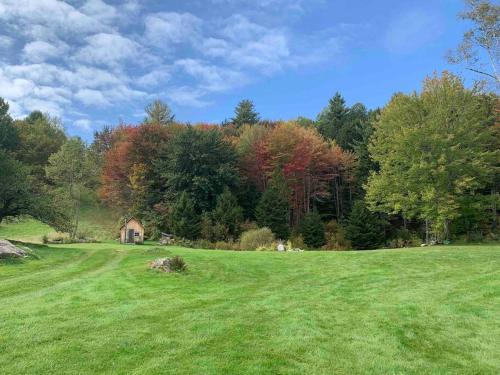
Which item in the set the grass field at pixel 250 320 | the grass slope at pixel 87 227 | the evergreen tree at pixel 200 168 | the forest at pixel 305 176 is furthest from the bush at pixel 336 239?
the grass slope at pixel 87 227

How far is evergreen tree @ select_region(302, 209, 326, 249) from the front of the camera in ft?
Result: 124

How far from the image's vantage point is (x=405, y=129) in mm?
30297

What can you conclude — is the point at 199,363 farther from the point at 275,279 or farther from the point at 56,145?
the point at 56,145

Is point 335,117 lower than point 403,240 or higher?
higher

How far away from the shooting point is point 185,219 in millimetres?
37562

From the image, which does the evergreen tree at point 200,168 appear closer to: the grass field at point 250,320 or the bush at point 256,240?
the bush at point 256,240

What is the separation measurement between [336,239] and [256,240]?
31.7ft

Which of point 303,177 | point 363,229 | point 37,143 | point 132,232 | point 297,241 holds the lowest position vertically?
point 297,241

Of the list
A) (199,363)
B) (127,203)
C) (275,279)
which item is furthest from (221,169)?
(199,363)

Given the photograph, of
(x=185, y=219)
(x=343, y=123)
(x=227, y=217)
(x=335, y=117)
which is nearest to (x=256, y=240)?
(x=227, y=217)

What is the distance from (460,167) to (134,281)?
24.6m

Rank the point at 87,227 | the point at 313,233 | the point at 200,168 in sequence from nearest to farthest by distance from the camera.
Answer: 1. the point at 313,233
2. the point at 200,168
3. the point at 87,227

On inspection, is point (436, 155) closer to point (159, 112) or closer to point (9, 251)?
point (9, 251)

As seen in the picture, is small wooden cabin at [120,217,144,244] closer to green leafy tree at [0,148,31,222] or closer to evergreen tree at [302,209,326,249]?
green leafy tree at [0,148,31,222]
